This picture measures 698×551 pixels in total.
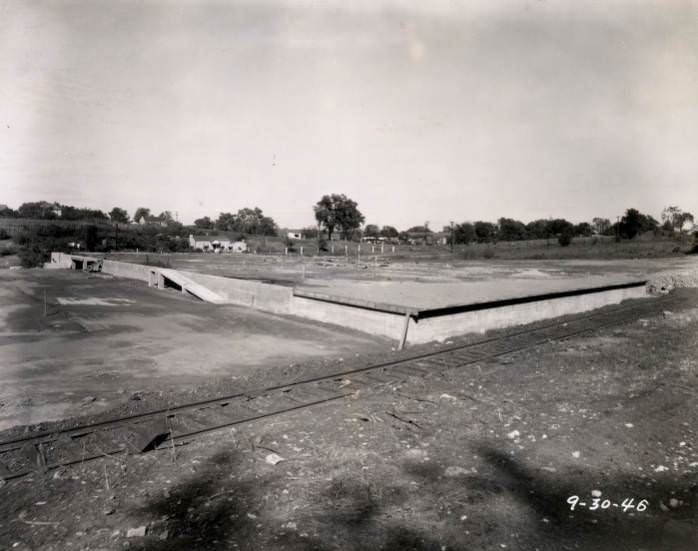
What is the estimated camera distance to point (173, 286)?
2398 cm

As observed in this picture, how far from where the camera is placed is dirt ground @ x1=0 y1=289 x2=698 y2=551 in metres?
3.65

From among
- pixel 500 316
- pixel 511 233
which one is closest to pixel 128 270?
pixel 500 316

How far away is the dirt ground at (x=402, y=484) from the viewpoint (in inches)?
144

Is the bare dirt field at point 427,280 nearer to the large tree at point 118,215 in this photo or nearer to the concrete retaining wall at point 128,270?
the concrete retaining wall at point 128,270

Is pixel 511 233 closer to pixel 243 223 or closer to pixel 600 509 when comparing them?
pixel 243 223

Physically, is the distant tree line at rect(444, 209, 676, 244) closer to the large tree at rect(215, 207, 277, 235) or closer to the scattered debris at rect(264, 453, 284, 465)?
the large tree at rect(215, 207, 277, 235)

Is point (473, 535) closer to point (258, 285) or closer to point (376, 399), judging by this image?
point (376, 399)

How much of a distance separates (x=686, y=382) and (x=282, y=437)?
6753 mm

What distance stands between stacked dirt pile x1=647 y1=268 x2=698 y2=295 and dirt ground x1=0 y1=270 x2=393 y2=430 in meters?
20.0

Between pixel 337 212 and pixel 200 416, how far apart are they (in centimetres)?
10682

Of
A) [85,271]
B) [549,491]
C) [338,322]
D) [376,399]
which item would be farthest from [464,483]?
[85,271]

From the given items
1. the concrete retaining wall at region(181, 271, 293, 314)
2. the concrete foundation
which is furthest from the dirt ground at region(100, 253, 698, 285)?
the concrete foundation
